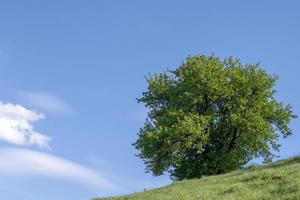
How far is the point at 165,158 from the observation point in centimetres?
6506

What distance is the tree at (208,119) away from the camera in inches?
2505

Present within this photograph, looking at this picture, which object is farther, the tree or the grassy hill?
the tree

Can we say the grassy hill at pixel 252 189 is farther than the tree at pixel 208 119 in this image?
No

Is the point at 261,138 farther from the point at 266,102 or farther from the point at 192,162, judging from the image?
the point at 192,162

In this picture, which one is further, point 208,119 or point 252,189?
point 208,119

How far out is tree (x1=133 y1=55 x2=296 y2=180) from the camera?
209 feet

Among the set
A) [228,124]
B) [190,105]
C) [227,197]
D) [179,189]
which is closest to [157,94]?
[190,105]

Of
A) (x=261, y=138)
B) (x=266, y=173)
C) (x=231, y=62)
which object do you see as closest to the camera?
(x=266, y=173)

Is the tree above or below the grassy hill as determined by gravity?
above

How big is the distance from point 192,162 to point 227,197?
36810mm

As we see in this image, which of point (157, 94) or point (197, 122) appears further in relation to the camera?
point (157, 94)

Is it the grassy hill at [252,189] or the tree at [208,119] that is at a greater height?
the tree at [208,119]

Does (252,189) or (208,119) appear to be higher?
(208,119)

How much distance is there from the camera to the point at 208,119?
63.4m
